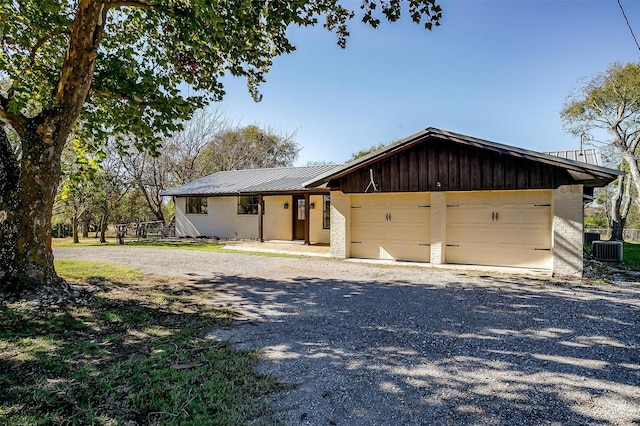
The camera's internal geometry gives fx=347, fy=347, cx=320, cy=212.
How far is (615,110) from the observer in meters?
21.4

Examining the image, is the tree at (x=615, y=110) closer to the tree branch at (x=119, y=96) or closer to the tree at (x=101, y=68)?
the tree at (x=101, y=68)

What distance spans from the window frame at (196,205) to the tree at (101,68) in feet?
39.5

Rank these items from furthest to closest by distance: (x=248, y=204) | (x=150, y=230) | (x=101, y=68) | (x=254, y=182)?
1. (x=150, y=230)
2. (x=254, y=182)
3. (x=248, y=204)
4. (x=101, y=68)

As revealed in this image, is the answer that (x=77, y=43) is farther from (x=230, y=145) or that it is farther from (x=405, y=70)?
(x=230, y=145)

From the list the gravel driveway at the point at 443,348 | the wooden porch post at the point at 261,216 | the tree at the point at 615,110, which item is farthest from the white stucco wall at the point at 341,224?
the tree at the point at 615,110

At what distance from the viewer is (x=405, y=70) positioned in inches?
545

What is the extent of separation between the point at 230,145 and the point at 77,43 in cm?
2681

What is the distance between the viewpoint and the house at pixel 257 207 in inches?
641

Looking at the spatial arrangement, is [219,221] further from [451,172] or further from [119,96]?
[451,172]

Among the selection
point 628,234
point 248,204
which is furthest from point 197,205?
point 628,234

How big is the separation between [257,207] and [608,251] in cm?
1473

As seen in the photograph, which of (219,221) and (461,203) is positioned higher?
(461,203)

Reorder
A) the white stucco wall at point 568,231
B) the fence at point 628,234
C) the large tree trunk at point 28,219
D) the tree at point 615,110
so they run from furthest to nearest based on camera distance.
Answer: the fence at point 628,234
the tree at point 615,110
the white stucco wall at point 568,231
the large tree trunk at point 28,219

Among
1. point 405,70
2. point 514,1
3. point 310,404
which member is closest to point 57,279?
point 310,404
